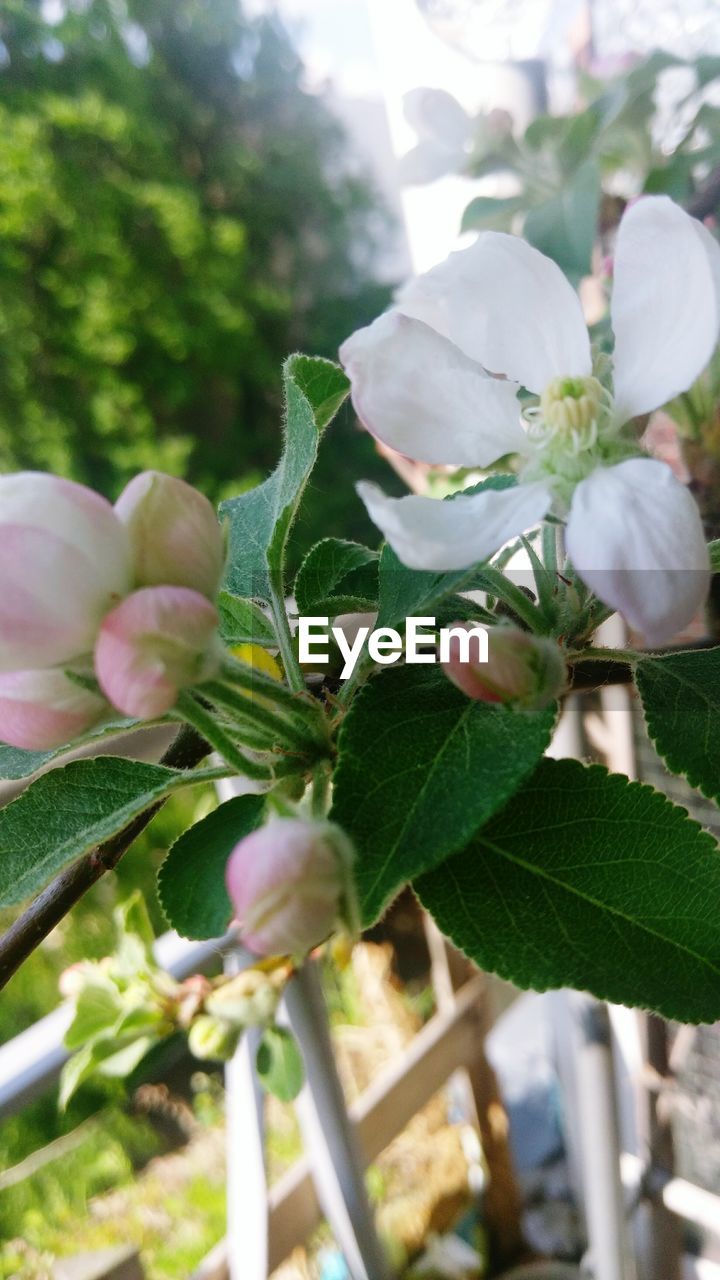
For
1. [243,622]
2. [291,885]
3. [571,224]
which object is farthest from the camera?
[571,224]

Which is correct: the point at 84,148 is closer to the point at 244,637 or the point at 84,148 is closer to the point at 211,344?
the point at 211,344

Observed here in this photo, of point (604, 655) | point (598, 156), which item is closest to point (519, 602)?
point (604, 655)

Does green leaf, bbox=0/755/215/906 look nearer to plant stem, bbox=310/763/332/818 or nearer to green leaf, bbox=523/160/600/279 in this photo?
plant stem, bbox=310/763/332/818

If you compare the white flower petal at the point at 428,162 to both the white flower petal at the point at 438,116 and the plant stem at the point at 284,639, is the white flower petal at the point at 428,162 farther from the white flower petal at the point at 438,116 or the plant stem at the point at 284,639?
the plant stem at the point at 284,639

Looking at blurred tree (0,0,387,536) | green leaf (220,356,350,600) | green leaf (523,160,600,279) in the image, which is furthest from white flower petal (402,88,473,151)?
blurred tree (0,0,387,536)

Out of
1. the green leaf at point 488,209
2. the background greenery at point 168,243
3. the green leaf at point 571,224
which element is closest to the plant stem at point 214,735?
the green leaf at point 571,224

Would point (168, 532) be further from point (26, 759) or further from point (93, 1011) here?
point (93, 1011)
